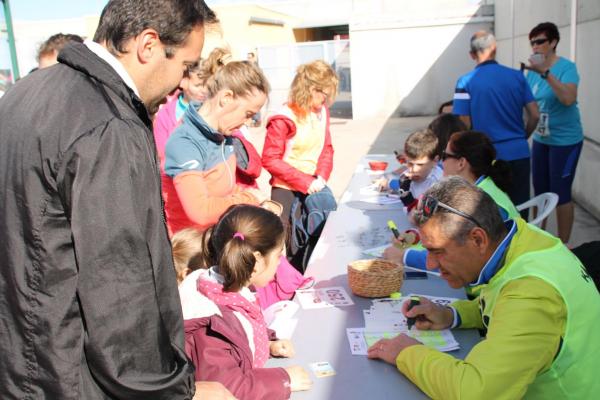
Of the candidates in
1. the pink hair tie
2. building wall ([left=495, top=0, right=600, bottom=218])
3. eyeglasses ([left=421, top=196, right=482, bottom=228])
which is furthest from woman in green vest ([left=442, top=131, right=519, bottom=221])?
building wall ([left=495, top=0, right=600, bottom=218])

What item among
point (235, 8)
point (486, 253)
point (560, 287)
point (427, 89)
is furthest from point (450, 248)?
point (235, 8)

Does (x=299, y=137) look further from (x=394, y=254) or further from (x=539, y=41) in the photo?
(x=539, y=41)

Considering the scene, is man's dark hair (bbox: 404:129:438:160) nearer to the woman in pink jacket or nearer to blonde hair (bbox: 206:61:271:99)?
the woman in pink jacket

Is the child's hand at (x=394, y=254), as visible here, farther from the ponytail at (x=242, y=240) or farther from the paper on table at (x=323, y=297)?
the ponytail at (x=242, y=240)

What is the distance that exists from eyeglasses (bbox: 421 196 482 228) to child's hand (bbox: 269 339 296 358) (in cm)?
61

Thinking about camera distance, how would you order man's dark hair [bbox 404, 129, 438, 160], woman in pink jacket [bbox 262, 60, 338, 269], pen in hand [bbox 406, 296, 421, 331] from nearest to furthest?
1. pen in hand [bbox 406, 296, 421, 331]
2. man's dark hair [bbox 404, 129, 438, 160]
3. woman in pink jacket [bbox 262, 60, 338, 269]

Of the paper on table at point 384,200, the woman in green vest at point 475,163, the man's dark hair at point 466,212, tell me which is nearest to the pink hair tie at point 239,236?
the man's dark hair at point 466,212

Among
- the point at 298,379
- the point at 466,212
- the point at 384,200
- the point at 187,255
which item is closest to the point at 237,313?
the point at 298,379

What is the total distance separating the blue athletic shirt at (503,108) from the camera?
438cm

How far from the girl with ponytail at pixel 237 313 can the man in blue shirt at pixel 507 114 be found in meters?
2.85

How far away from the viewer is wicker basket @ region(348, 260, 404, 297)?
7.47 feet

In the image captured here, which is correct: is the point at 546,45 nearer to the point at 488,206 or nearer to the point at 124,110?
the point at 488,206

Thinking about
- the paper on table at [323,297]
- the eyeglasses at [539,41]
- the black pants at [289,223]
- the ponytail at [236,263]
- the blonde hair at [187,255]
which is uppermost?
the eyeglasses at [539,41]

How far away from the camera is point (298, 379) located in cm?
172
